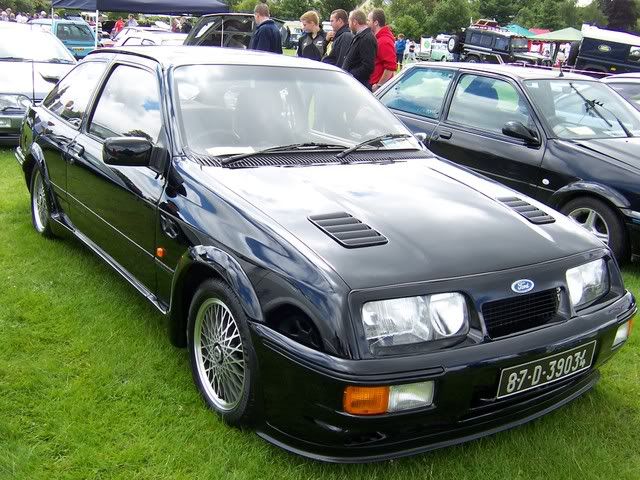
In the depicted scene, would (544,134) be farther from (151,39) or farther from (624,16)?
(624,16)

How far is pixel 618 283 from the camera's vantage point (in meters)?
2.79

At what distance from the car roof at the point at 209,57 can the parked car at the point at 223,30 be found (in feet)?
28.0

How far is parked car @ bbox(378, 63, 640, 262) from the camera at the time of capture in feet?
15.6

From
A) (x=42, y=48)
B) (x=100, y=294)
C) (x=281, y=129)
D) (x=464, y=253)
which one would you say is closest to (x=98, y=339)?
(x=100, y=294)

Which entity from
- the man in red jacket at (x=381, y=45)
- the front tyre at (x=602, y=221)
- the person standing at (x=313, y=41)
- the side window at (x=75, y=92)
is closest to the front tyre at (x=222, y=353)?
the side window at (x=75, y=92)

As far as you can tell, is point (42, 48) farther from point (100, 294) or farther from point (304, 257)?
point (304, 257)

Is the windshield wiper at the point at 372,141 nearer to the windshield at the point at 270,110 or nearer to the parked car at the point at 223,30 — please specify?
the windshield at the point at 270,110

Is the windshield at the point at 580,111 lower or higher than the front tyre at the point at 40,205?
higher

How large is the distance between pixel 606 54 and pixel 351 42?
52.2 ft

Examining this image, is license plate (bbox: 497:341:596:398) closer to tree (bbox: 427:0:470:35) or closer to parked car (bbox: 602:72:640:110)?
parked car (bbox: 602:72:640:110)

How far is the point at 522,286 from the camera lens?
234 centimetres

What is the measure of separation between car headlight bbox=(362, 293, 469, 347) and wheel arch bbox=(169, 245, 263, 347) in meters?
0.43

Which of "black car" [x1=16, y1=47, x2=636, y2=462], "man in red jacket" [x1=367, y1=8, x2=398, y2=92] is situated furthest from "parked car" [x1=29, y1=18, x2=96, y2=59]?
"black car" [x1=16, y1=47, x2=636, y2=462]

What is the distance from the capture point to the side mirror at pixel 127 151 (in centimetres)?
304
